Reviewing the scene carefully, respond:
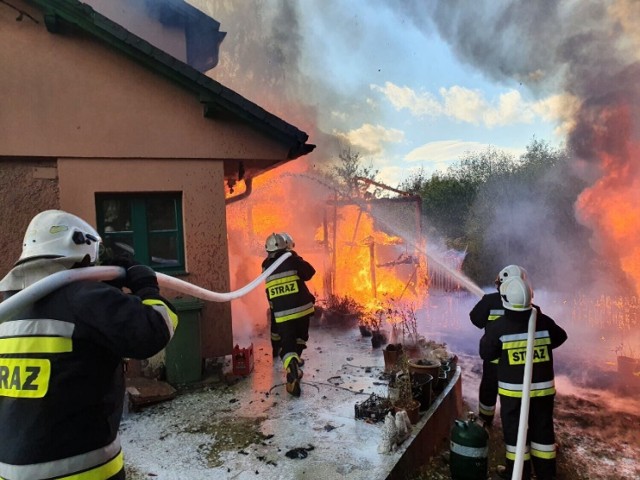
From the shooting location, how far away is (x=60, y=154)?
579cm

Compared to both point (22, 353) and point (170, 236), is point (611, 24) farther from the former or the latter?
point (22, 353)

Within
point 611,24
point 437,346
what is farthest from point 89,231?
point 611,24

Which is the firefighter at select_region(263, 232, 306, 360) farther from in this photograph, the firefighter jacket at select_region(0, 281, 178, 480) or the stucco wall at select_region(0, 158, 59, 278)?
the firefighter jacket at select_region(0, 281, 178, 480)

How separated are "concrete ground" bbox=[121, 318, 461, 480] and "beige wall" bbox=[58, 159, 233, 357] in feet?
2.47

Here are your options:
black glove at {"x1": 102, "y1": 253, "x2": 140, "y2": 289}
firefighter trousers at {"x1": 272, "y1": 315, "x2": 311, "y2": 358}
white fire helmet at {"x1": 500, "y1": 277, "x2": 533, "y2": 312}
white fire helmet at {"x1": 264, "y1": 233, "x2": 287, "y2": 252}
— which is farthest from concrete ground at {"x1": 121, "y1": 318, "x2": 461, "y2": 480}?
black glove at {"x1": 102, "y1": 253, "x2": 140, "y2": 289}

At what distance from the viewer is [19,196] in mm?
5688

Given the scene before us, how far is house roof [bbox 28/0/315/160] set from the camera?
5688 mm

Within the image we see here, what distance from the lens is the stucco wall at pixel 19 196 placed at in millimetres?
5641

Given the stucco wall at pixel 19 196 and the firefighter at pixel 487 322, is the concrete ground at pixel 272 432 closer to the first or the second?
the firefighter at pixel 487 322

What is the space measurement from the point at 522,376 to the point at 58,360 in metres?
3.53

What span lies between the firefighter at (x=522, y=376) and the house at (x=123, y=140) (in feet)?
13.4

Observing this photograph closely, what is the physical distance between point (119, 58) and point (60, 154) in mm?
1584

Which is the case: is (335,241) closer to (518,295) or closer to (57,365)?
(518,295)

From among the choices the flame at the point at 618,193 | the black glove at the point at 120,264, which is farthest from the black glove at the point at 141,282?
the flame at the point at 618,193
